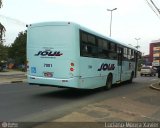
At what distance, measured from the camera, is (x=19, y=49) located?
82500mm

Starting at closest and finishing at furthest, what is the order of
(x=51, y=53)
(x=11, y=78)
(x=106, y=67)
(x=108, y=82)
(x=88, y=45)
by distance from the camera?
(x=51, y=53) → (x=88, y=45) → (x=106, y=67) → (x=108, y=82) → (x=11, y=78)

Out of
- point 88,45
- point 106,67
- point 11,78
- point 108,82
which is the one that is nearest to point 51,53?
point 88,45

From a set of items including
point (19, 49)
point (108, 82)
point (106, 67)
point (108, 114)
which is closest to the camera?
point (108, 114)

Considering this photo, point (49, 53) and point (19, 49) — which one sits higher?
point (19, 49)

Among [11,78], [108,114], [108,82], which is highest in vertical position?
[108,82]

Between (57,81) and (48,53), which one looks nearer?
(57,81)

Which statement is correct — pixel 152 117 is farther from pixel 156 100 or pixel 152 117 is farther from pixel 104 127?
pixel 156 100

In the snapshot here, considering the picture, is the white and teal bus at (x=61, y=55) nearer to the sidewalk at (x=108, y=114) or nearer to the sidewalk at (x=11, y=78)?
the sidewalk at (x=108, y=114)

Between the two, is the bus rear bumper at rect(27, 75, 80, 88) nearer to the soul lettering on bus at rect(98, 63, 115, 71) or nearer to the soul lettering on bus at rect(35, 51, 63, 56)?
the soul lettering on bus at rect(35, 51, 63, 56)

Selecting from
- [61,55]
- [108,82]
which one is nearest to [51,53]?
[61,55]

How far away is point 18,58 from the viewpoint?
8262cm

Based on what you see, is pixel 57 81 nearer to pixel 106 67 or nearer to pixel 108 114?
pixel 108 114

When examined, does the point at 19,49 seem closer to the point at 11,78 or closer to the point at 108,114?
the point at 11,78

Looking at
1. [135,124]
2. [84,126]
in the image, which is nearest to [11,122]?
[84,126]
